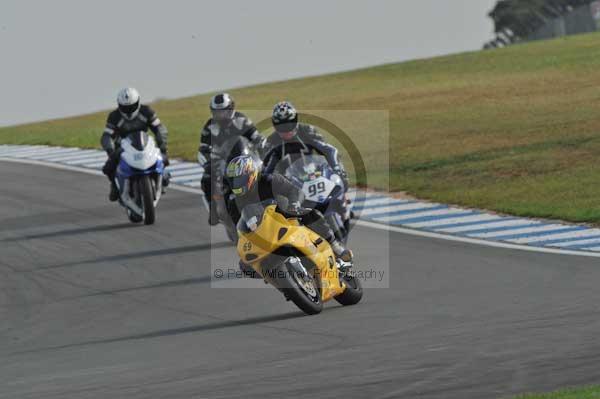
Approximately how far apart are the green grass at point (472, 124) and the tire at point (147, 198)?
5.00 m

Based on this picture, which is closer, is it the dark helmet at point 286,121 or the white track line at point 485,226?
the dark helmet at point 286,121

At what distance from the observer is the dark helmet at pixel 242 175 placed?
12.4m

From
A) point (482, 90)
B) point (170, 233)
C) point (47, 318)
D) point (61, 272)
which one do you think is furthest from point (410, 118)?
point (47, 318)

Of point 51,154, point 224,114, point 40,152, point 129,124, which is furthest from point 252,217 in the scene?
point 40,152

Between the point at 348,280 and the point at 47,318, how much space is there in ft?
11.1

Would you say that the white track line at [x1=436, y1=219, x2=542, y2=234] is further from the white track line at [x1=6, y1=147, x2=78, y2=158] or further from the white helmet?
the white track line at [x1=6, y1=147, x2=78, y2=158]

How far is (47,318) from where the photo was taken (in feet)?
46.1

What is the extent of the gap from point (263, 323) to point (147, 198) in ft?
23.5

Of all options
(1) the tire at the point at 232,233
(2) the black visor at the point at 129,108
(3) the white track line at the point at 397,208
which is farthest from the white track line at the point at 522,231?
(2) the black visor at the point at 129,108

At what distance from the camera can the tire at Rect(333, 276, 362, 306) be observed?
13.3 m

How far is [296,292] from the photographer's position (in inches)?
484

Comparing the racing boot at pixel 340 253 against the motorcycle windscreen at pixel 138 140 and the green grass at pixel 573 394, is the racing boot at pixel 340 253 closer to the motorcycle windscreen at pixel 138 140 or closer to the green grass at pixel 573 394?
the green grass at pixel 573 394

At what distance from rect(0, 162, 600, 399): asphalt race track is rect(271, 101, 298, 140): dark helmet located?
1.96m

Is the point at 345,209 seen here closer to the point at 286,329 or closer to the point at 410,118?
the point at 286,329
